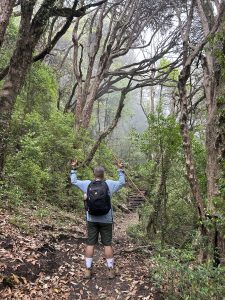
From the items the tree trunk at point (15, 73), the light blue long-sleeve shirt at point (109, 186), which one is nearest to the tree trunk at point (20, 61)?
the tree trunk at point (15, 73)

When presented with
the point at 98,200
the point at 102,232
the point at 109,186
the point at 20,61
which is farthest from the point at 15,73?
the point at 102,232

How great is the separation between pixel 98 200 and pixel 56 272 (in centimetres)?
140

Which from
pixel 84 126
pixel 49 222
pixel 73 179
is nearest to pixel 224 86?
pixel 73 179

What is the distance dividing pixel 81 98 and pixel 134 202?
9879 millimetres

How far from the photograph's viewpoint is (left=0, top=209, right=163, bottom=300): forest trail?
5145 millimetres

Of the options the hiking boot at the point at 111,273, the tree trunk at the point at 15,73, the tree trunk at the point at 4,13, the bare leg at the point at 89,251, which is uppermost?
the tree trunk at the point at 4,13

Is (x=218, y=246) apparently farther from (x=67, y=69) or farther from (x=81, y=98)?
(x=67, y=69)

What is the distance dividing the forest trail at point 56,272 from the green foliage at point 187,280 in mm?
308

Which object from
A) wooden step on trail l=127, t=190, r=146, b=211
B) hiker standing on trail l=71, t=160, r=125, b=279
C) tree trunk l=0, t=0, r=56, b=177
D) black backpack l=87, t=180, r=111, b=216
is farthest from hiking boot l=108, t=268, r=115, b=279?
wooden step on trail l=127, t=190, r=146, b=211

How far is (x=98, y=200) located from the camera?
5.68 metres

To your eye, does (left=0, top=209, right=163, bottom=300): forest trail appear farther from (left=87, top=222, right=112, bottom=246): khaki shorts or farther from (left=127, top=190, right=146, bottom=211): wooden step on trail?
(left=127, top=190, right=146, bottom=211): wooden step on trail

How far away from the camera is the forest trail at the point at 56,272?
16.9ft

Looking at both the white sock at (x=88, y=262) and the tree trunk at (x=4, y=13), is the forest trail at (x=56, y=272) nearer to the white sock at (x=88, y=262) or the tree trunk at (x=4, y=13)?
the white sock at (x=88, y=262)

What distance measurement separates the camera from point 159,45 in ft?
59.8
